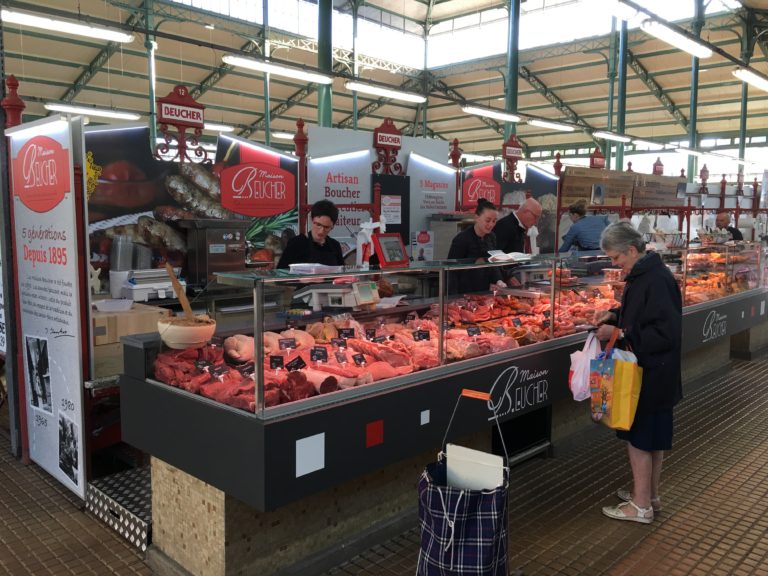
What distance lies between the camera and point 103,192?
19.9ft

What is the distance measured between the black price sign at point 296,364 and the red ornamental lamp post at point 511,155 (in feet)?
26.0

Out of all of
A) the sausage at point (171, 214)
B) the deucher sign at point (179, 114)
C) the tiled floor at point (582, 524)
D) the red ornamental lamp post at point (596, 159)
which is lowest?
the tiled floor at point (582, 524)

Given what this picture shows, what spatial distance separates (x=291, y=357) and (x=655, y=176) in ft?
35.9

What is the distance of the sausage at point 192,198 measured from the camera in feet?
21.5

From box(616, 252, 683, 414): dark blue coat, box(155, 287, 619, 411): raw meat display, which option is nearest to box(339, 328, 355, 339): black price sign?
box(155, 287, 619, 411): raw meat display

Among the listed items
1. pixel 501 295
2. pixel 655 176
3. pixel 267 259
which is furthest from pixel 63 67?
pixel 501 295

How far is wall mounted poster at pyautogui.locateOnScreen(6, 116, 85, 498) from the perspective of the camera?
12.9 ft

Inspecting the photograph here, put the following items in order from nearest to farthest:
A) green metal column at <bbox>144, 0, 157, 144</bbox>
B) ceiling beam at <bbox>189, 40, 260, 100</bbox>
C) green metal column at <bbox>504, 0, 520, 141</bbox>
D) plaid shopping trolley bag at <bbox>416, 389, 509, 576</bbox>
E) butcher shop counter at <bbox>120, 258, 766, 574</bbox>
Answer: plaid shopping trolley bag at <bbox>416, 389, 509, 576</bbox> → butcher shop counter at <bbox>120, 258, 766, 574</bbox> → green metal column at <bbox>144, 0, 157, 144</bbox> → green metal column at <bbox>504, 0, 520, 141</bbox> → ceiling beam at <bbox>189, 40, 260, 100</bbox>

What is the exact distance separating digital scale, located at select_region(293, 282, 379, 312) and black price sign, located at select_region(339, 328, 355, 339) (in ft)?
0.43

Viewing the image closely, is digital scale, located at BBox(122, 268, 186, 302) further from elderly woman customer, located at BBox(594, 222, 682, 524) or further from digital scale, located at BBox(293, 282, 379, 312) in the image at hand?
elderly woman customer, located at BBox(594, 222, 682, 524)

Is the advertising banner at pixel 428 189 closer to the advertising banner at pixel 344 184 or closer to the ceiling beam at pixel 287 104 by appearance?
the advertising banner at pixel 344 184

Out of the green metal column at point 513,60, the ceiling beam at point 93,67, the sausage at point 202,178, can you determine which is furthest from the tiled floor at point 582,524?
the ceiling beam at point 93,67

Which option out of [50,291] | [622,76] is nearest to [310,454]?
[50,291]

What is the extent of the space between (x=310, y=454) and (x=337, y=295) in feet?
3.16
